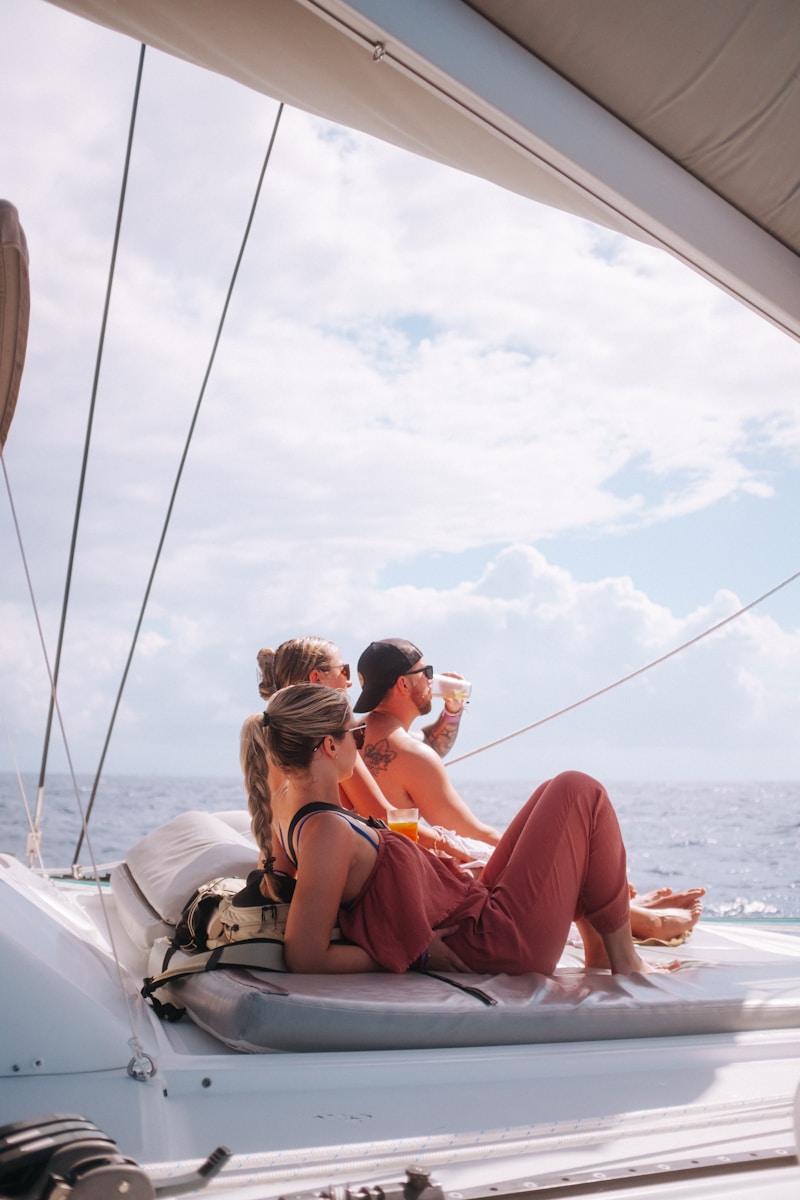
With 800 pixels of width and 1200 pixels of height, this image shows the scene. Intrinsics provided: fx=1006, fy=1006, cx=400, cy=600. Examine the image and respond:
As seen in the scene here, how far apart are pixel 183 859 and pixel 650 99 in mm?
1903

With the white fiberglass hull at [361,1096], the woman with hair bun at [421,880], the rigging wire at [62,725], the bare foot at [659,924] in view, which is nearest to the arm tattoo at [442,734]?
the bare foot at [659,924]

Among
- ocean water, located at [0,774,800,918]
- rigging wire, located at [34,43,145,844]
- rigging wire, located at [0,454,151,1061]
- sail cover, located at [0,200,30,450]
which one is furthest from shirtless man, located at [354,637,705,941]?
ocean water, located at [0,774,800,918]

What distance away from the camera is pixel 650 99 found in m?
1.53

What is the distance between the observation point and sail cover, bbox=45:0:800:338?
145 cm

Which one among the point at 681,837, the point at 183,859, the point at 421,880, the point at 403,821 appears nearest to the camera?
the point at 421,880

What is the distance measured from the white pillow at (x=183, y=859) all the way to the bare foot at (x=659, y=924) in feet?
3.27

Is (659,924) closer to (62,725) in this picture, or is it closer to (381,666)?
(381,666)

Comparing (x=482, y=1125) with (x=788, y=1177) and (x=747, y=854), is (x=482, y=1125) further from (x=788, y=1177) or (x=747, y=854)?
(x=747, y=854)

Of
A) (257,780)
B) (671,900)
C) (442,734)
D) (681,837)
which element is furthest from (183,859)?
(681,837)

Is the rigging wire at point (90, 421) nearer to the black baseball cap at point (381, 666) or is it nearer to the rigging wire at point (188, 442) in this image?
the rigging wire at point (188, 442)

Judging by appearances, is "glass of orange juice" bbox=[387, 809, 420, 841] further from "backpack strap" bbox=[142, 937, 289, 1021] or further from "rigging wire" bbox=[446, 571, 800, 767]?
"rigging wire" bbox=[446, 571, 800, 767]

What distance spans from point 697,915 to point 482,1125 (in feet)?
4.90

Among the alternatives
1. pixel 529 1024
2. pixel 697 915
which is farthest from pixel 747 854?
pixel 529 1024

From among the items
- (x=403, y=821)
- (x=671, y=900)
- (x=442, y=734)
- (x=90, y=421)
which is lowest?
(x=671, y=900)
